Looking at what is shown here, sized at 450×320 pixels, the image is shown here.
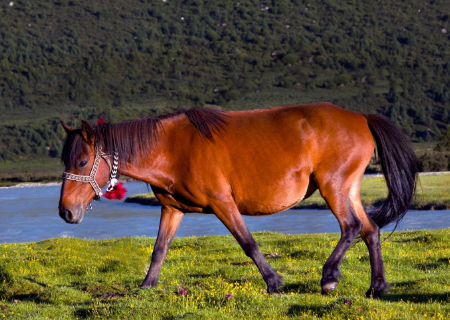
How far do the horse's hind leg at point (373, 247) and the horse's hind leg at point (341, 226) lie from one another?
14.2 inches

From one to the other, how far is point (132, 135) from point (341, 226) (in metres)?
3.07

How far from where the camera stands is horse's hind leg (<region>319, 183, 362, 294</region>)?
8.36 metres

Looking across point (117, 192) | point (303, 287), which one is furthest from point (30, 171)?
point (303, 287)

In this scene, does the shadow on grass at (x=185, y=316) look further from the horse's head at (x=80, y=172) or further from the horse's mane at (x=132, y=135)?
the horse's mane at (x=132, y=135)

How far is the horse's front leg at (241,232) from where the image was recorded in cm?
813

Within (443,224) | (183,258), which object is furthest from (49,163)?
(183,258)

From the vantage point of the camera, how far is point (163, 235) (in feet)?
29.4

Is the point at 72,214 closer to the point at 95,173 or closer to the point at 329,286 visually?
the point at 95,173

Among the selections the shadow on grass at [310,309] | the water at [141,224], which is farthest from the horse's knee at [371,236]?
the water at [141,224]

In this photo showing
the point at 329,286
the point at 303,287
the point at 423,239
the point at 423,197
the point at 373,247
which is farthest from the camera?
the point at 423,197

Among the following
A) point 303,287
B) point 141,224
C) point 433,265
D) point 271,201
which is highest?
point 271,201

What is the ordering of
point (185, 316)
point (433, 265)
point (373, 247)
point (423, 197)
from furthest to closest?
point (423, 197), point (433, 265), point (373, 247), point (185, 316)

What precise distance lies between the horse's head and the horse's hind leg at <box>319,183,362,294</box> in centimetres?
301

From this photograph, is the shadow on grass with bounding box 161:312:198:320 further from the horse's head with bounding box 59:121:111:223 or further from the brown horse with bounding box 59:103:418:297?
the horse's head with bounding box 59:121:111:223
